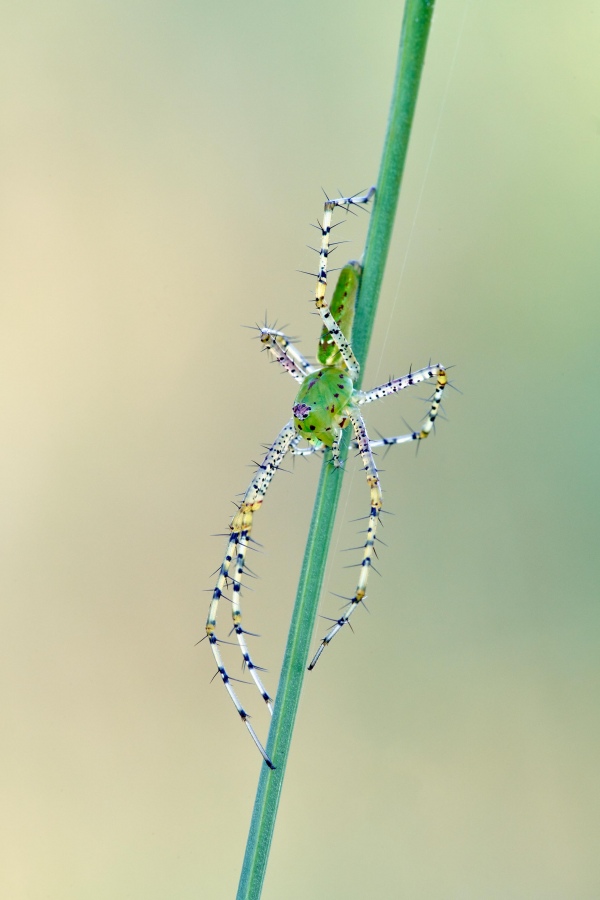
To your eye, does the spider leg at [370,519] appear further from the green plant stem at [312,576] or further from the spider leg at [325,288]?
the green plant stem at [312,576]

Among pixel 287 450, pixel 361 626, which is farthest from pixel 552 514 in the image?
pixel 287 450

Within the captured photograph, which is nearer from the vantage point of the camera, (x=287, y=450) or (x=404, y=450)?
(x=287, y=450)

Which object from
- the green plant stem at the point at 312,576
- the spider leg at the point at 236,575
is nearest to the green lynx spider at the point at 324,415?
the spider leg at the point at 236,575

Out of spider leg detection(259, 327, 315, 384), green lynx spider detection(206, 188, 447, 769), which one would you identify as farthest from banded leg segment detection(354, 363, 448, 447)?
spider leg detection(259, 327, 315, 384)

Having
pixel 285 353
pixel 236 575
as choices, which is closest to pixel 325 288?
pixel 285 353

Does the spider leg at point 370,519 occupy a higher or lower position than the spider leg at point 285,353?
lower

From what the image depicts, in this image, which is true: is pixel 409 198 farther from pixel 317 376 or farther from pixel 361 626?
pixel 317 376

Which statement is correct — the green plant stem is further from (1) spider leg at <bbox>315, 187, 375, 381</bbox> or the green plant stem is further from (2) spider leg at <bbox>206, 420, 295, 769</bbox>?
(2) spider leg at <bbox>206, 420, 295, 769</bbox>
